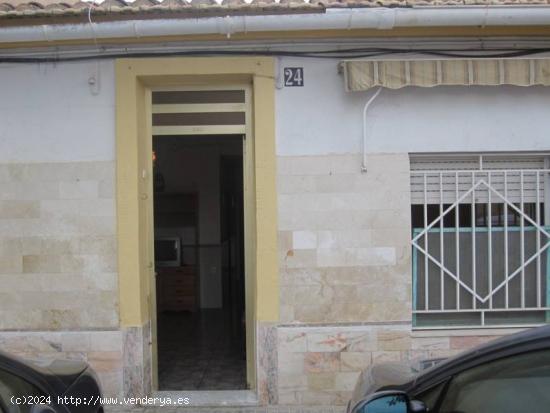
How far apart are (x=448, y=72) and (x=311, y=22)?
1.42 metres

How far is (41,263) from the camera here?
17.1ft

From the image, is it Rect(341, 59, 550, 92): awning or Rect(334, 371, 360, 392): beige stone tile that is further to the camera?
Rect(334, 371, 360, 392): beige stone tile

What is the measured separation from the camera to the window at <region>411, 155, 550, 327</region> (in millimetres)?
5293

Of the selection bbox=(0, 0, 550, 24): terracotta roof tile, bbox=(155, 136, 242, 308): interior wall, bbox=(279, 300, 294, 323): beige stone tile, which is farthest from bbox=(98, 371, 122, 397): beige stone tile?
bbox=(155, 136, 242, 308): interior wall

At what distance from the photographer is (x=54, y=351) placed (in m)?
5.14

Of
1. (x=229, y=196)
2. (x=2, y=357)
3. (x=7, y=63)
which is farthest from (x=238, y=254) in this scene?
(x=2, y=357)

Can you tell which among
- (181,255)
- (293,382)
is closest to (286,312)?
(293,382)

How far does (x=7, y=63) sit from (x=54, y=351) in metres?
2.88

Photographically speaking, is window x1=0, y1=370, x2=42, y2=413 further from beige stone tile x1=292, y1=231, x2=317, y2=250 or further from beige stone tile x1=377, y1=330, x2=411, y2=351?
beige stone tile x1=377, y1=330, x2=411, y2=351

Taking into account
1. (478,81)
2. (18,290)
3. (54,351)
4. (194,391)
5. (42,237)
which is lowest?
(194,391)

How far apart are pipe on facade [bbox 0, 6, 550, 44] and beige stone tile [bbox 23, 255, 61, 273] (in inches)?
81.8

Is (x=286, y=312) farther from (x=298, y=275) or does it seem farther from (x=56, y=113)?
(x=56, y=113)

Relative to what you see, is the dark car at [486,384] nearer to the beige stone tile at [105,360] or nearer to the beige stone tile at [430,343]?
the beige stone tile at [430,343]

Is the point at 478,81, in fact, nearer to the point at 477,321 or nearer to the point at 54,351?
the point at 477,321
